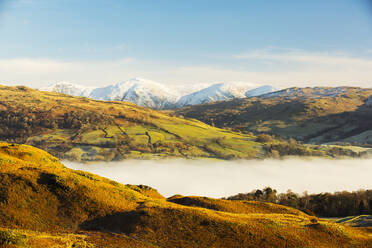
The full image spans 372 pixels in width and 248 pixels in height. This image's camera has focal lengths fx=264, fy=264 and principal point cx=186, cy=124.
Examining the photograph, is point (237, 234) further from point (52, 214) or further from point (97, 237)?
point (52, 214)

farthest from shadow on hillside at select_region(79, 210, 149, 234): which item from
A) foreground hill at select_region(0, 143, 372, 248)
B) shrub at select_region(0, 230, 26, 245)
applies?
shrub at select_region(0, 230, 26, 245)

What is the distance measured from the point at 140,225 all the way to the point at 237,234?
1010 cm

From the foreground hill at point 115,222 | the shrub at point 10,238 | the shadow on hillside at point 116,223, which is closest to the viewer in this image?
the shrub at point 10,238

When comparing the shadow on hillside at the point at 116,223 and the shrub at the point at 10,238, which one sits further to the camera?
the shadow on hillside at the point at 116,223

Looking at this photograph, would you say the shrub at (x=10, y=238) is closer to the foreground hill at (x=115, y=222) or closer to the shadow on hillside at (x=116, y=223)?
the foreground hill at (x=115, y=222)

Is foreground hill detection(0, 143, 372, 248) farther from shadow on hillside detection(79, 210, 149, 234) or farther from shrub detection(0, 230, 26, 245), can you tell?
shrub detection(0, 230, 26, 245)

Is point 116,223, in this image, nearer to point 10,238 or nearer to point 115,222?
point 115,222

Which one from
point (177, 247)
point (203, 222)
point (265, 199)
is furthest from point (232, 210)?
point (265, 199)

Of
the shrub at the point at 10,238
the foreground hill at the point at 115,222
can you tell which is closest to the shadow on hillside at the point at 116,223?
the foreground hill at the point at 115,222

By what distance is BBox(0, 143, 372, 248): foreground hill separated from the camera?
2522 cm

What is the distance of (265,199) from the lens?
402ft

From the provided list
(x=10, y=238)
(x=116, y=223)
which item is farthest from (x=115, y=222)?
(x=10, y=238)

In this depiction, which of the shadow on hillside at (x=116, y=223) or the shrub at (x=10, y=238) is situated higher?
the shrub at (x=10, y=238)

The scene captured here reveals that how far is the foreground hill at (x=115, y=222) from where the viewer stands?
82.7ft
